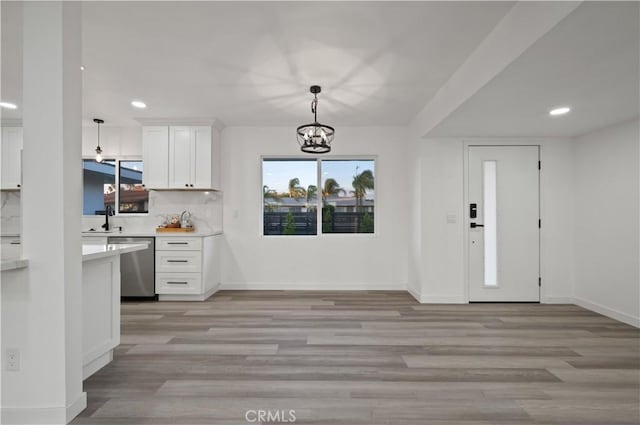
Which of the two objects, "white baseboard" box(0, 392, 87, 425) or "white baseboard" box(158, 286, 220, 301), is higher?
"white baseboard" box(0, 392, 87, 425)

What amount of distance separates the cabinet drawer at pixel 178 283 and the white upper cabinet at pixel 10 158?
2507 millimetres

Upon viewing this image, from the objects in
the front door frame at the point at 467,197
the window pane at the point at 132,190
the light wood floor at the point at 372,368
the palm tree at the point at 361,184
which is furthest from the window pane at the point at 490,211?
A: the window pane at the point at 132,190

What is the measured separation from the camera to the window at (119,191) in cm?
522

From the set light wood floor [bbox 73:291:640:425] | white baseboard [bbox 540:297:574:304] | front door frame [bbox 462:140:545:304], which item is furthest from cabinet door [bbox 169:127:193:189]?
white baseboard [bbox 540:297:574:304]

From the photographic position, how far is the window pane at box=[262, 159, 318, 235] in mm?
5305

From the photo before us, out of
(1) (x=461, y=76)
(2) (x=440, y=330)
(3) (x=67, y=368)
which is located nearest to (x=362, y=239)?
(2) (x=440, y=330)

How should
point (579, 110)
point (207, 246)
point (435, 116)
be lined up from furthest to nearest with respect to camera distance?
point (207, 246)
point (435, 116)
point (579, 110)

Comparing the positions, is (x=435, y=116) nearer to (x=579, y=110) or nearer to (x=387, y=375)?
(x=579, y=110)

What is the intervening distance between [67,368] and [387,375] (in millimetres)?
1911

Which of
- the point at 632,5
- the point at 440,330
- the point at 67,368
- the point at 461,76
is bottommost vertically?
the point at 440,330

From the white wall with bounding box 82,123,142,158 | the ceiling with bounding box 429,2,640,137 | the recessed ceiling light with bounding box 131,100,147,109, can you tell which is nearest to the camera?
the ceiling with bounding box 429,2,640,137

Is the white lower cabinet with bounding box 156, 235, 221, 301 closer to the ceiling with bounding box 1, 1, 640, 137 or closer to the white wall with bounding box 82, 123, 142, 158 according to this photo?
the white wall with bounding box 82, 123, 142, 158

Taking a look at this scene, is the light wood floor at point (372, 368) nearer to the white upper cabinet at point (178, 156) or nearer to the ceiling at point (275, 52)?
the white upper cabinet at point (178, 156)

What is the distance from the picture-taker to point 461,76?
3062 mm
